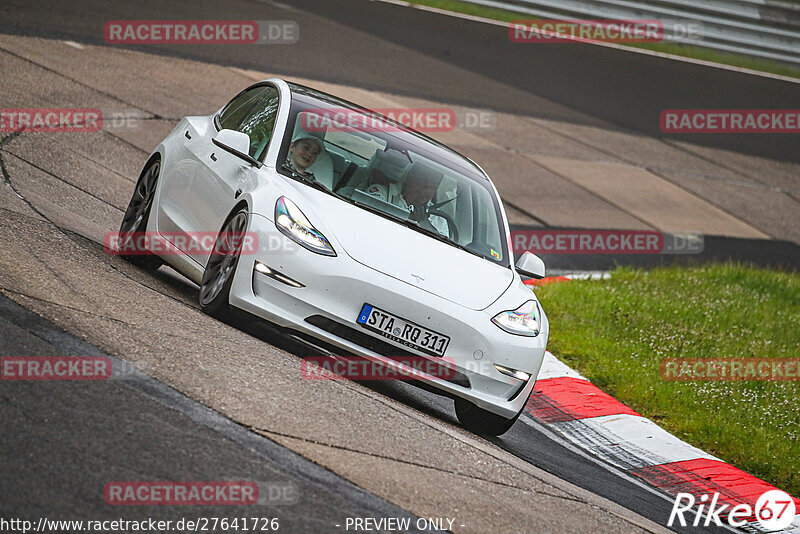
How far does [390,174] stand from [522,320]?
139cm

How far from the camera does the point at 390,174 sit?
751cm

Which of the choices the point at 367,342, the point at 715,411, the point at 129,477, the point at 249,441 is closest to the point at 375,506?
the point at 249,441

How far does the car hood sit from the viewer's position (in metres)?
6.55

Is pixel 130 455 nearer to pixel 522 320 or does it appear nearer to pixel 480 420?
pixel 480 420

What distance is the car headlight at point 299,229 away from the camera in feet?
21.3

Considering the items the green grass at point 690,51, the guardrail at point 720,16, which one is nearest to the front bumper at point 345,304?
the guardrail at point 720,16

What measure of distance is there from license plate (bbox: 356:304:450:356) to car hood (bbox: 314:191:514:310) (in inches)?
9.4

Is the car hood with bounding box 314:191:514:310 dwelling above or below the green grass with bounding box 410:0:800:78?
below

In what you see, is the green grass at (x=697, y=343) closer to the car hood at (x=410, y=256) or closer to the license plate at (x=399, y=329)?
the car hood at (x=410, y=256)

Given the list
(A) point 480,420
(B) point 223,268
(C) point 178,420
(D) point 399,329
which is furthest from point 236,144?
(C) point 178,420

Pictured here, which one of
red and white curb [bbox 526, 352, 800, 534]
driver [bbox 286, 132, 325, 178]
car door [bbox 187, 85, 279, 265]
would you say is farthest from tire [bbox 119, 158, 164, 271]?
red and white curb [bbox 526, 352, 800, 534]

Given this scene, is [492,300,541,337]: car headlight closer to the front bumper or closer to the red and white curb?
the front bumper

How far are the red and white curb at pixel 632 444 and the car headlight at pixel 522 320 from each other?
3.88 feet

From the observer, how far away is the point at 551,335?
10055mm
